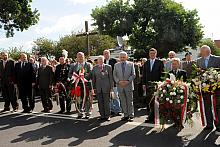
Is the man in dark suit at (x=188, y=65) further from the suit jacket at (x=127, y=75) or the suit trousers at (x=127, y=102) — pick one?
the suit trousers at (x=127, y=102)

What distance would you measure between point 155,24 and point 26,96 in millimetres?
30073

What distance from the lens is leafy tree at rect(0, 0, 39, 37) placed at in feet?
101

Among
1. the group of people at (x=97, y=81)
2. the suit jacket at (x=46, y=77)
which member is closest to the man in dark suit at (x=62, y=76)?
the group of people at (x=97, y=81)

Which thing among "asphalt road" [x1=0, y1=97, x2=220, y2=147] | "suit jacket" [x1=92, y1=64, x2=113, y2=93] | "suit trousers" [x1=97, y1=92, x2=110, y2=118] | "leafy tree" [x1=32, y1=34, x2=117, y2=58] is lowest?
"asphalt road" [x1=0, y1=97, x2=220, y2=147]

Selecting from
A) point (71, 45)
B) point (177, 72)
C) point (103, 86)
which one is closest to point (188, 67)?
point (177, 72)

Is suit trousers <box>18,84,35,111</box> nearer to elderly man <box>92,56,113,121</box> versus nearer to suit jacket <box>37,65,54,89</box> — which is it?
suit jacket <box>37,65,54,89</box>

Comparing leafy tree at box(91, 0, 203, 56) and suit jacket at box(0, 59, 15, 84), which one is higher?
leafy tree at box(91, 0, 203, 56)

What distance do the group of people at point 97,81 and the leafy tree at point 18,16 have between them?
18.0 metres

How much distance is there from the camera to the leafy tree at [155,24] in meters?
41.3

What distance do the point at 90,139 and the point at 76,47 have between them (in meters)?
48.2

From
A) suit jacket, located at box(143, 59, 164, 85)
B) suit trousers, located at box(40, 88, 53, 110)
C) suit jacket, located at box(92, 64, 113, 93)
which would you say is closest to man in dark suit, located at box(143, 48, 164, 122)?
suit jacket, located at box(143, 59, 164, 85)

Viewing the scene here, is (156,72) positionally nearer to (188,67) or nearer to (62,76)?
(188,67)

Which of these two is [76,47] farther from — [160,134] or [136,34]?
[160,134]

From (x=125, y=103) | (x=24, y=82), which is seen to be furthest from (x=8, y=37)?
(x=125, y=103)
